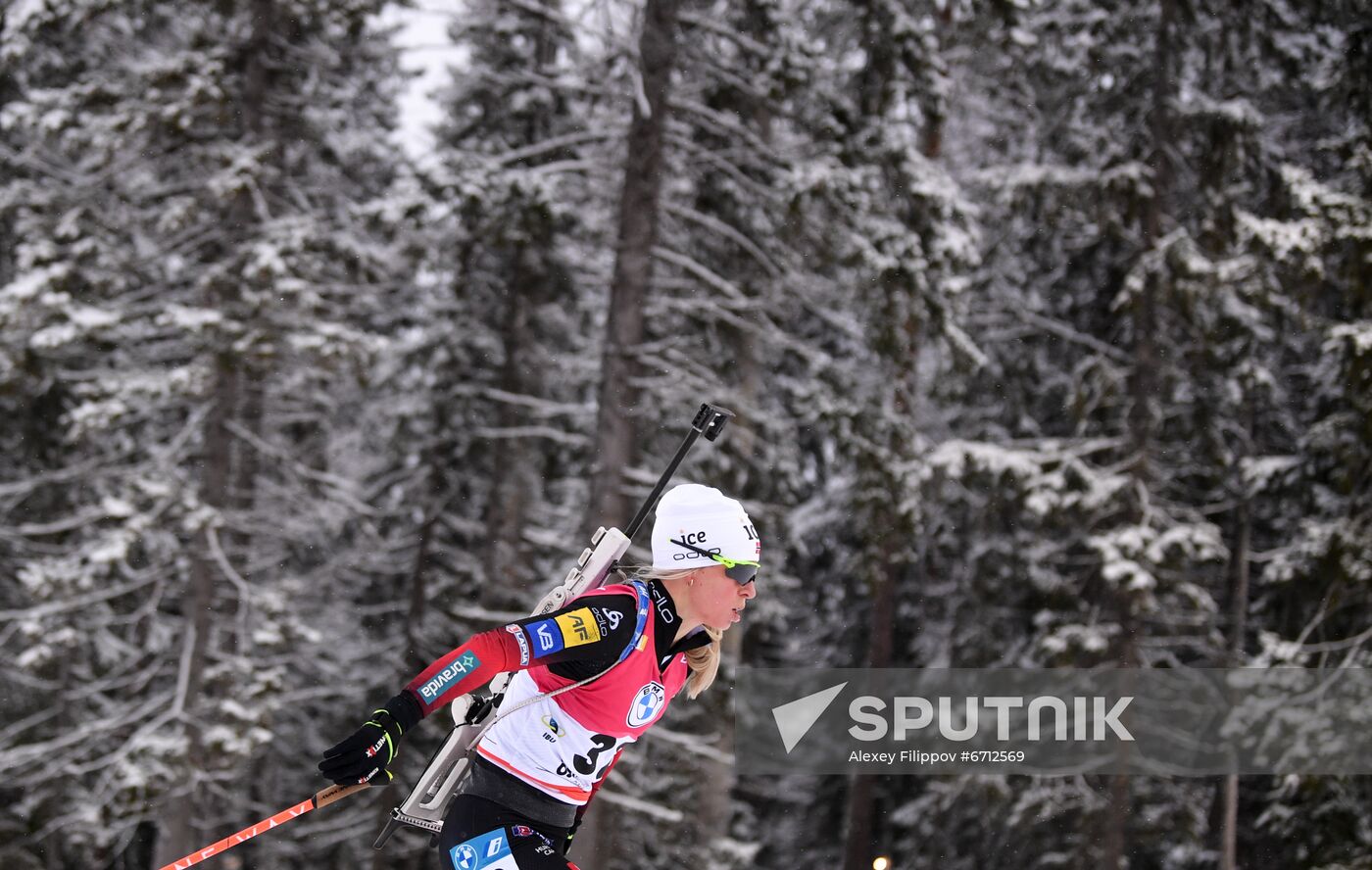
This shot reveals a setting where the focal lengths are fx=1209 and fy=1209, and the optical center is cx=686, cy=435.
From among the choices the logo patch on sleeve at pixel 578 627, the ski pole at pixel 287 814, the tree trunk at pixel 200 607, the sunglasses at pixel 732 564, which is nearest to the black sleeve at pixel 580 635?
the logo patch on sleeve at pixel 578 627

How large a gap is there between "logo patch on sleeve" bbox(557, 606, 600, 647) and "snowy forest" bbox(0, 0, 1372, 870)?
756 cm

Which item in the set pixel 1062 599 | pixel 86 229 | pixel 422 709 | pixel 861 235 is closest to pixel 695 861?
pixel 1062 599

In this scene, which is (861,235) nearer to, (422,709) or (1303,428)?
(1303,428)

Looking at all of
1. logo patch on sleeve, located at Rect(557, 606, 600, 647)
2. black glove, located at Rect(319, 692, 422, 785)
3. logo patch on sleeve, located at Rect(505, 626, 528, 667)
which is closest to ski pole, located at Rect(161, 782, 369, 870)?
black glove, located at Rect(319, 692, 422, 785)

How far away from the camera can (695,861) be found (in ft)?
45.4

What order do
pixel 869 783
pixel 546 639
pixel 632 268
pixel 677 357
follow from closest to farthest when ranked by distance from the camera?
pixel 546 639
pixel 632 268
pixel 677 357
pixel 869 783

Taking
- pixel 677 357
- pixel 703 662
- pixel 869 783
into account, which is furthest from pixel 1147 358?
pixel 703 662

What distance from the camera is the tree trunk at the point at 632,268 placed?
36.1ft

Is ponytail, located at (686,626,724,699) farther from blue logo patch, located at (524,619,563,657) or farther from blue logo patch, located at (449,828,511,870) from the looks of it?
blue logo patch, located at (449,828,511,870)

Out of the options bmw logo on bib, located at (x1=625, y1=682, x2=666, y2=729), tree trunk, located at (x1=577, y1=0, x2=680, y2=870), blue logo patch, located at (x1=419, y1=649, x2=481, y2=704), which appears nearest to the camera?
blue logo patch, located at (x1=419, y1=649, x2=481, y2=704)

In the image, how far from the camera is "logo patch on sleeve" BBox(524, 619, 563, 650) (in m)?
3.34

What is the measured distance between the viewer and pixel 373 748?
3.35 m

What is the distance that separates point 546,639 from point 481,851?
732 millimetres

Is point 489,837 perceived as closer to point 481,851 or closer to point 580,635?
point 481,851
